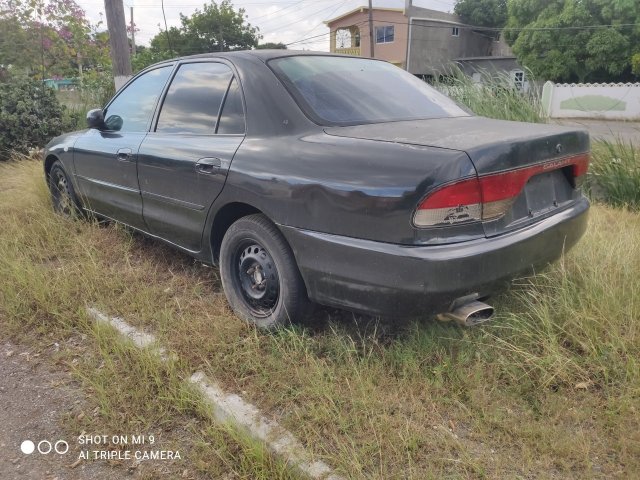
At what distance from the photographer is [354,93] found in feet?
9.58

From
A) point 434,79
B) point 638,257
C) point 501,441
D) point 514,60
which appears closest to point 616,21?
point 514,60

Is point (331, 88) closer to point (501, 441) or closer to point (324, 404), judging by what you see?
point (324, 404)

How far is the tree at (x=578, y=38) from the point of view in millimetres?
27469

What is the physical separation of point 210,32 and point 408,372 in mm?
46543

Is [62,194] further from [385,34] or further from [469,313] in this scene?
[385,34]

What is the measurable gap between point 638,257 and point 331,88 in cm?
210

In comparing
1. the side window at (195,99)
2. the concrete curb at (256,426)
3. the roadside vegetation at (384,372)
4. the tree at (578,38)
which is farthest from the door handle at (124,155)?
the tree at (578,38)

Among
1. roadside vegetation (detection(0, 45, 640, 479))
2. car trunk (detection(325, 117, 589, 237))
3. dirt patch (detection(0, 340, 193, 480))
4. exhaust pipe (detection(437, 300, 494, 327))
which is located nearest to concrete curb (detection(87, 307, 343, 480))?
roadside vegetation (detection(0, 45, 640, 479))

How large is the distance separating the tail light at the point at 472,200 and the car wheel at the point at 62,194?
12.5ft

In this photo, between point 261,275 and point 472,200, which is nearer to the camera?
point 472,200

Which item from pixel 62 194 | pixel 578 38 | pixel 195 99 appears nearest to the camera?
pixel 195 99

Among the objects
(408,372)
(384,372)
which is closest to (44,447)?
(384,372)

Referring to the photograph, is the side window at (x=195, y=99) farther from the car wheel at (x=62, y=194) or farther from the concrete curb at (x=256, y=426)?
the car wheel at (x=62, y=194)

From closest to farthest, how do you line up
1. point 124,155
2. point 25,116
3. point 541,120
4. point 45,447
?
point 45,447 → point 124,155 → point 541,120 → point 25,116
